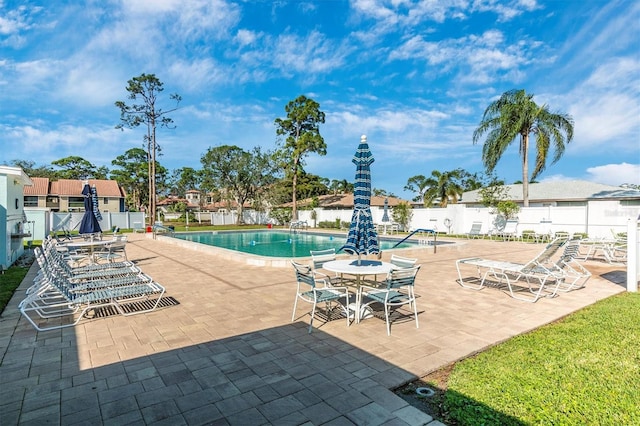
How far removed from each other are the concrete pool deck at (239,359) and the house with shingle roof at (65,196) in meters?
37.6

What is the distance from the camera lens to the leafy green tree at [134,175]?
47906mm

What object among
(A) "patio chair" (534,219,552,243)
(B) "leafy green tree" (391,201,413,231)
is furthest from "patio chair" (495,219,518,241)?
(B) "leafy green tree" (391,201,413,231)

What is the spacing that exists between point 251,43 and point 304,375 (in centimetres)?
1843

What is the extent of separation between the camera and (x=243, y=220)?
37.4m

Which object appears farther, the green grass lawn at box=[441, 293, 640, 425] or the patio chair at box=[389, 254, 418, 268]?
the patio chair at box=[389, 254, 418, 268]

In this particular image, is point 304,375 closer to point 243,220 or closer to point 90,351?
point 90,351

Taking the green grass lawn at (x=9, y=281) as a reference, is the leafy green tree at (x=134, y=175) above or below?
A: above

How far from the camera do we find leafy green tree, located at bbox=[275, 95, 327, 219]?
33312mm

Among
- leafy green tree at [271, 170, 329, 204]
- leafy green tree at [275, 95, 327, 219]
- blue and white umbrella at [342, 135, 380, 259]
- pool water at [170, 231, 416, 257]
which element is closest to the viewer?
blue and white umbrella at [342, 135, 380, 259]

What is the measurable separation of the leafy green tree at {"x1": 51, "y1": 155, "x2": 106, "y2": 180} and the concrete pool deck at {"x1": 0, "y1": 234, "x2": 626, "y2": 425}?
55.1m

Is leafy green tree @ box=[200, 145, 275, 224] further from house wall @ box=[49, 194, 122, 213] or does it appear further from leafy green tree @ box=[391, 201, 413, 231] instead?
leafy green tree @ box=[391, 201, 413, 231]

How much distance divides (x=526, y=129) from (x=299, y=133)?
20.4 metres

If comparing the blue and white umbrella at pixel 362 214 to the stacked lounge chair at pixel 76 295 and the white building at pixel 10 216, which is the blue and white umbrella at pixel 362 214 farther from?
the white building at pixel 10 216

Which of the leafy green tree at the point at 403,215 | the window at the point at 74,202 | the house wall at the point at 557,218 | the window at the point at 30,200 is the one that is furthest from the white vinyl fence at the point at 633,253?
the window at the point at 30,200
